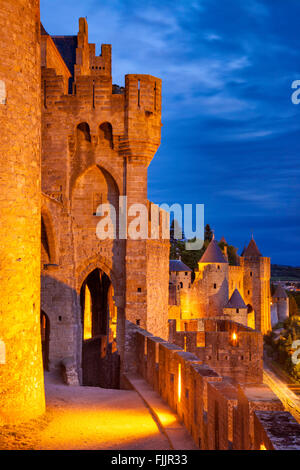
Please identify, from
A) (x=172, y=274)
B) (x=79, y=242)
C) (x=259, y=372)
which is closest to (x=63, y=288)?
(x=79, y=242)

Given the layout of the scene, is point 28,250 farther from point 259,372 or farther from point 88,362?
point 259,372

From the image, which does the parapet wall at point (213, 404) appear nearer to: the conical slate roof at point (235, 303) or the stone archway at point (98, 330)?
the stone archway at point (98, 330)

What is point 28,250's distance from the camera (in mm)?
9727

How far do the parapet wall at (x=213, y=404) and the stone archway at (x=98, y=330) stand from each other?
913cm

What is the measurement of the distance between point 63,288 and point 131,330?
8.33 feet

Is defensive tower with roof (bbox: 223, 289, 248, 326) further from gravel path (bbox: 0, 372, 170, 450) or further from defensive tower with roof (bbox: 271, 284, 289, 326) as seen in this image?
gravel path (bbox: 0, 372, 170, 450)

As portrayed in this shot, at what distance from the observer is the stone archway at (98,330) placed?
21906mm

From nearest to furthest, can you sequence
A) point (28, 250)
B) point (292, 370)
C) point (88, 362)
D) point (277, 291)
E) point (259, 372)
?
point (28, 250)
point (88, 362)
point (259, 372)
point (292, 370)
point (277, 291)

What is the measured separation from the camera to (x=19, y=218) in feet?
31.1

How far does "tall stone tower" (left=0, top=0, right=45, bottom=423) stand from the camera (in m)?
9.16

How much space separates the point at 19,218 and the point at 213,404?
4679mm

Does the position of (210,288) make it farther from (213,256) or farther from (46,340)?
(46,340)

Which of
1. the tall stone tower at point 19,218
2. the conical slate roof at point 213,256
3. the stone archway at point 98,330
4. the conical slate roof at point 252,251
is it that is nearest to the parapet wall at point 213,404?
the tall stone tower at point 19,218

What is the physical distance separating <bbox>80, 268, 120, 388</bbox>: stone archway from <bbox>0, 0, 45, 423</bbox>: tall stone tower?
11.7m
